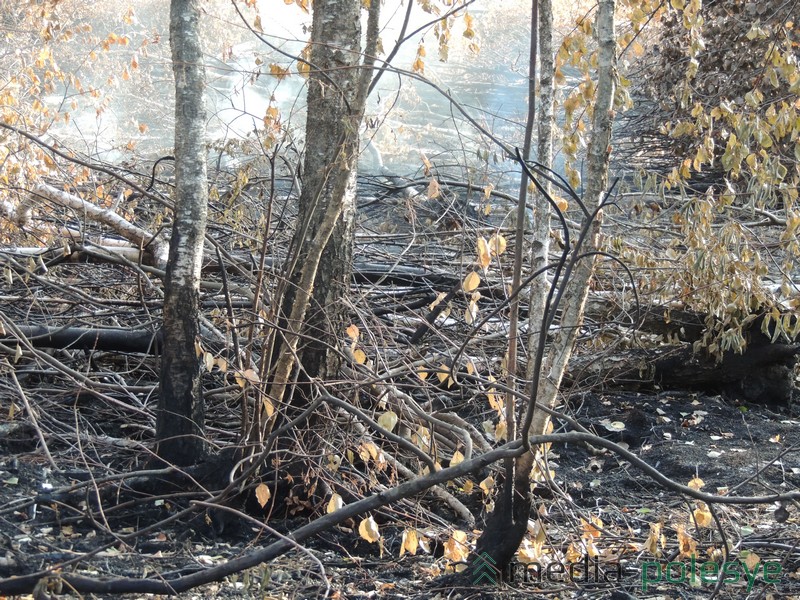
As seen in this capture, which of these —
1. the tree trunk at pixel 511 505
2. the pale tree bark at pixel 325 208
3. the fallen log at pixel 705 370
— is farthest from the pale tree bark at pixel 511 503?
the fallen log at pixel 705 370

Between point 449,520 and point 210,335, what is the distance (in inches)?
65.2

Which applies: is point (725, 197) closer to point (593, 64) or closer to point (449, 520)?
point (593, 64)

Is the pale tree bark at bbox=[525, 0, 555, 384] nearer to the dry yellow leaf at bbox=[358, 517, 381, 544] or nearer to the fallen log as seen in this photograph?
the dry yellow leaf at bbox=[358, 517, 381, 544]

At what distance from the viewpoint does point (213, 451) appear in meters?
3.64

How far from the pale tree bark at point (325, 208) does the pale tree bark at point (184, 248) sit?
1.41ft

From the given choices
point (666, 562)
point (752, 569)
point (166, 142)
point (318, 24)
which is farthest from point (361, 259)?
point (166, 142)

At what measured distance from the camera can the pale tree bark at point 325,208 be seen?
306cm

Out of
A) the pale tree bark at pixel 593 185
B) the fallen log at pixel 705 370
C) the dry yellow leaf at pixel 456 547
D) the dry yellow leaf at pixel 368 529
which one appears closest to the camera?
the dry yellow leaf at pixel 368 529

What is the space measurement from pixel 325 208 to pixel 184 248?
0.65m

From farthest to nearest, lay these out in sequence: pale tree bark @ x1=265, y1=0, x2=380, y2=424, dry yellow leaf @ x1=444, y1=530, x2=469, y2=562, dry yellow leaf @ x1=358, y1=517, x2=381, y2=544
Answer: pale tree bark @ x1=265, y1=0, x2=380, y2=424 < dry yellow leaf @ x1=444, y1=530, x2=469, y2=562 < dry yellow leaf @ x1=358, y1=517, x2=381, y2=544

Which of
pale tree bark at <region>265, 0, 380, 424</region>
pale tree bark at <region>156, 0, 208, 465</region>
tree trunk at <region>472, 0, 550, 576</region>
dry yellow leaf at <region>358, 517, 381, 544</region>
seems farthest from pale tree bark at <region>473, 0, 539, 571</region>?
pale tree bark at <region>156, 0, 208, 465</region>

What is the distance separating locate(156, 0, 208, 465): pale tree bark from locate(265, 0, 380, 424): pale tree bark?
0.43 metres

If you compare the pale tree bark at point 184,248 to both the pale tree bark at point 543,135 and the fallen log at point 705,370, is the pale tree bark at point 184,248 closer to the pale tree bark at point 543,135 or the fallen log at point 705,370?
the pale tree bark at point 543,135

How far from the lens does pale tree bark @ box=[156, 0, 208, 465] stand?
3.33 metres
